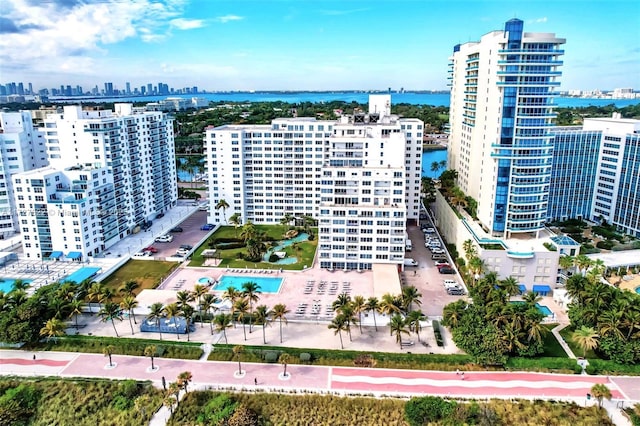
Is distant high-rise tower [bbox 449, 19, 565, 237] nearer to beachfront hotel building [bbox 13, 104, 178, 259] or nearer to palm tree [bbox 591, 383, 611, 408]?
palm tree [bbox 591, 383, 611, 408]

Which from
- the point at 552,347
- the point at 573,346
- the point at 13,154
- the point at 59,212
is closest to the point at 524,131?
the point at 573,346

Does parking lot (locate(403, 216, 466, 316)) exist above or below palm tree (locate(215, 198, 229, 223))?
below

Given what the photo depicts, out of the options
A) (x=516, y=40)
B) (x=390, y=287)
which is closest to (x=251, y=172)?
(x=390, y=287)

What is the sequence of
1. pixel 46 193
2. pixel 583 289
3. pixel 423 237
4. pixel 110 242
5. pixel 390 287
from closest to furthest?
pixel 583 289
pixel 390 287
pixel 46 193
pixel 110 242
pixel 423 237

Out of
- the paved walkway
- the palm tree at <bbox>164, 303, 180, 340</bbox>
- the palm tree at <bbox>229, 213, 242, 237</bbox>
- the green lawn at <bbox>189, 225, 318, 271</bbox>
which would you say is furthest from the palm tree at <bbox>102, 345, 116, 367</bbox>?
the palm tree at <bbox>229, 213, 242, 237</bbox>

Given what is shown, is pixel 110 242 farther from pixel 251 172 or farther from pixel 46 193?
pixel 251 172

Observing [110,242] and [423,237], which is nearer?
[110,242]
